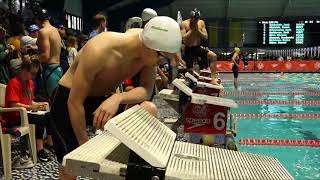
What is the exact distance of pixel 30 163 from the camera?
4.05 m

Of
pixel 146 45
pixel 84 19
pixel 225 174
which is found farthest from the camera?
pixel 84 19

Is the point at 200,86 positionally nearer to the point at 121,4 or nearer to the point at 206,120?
the point at 206,120

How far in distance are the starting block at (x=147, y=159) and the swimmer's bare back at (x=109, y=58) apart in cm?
31

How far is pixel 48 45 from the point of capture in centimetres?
482

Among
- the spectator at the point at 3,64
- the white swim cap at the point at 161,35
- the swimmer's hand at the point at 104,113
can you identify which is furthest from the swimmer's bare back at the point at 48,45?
the white swim cap at the point at 161,35

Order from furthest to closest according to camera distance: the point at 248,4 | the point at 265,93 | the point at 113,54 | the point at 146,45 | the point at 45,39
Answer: the point at 248,4 → the point at 265,93 → the point at 45,39 → the point at 113,54 → the point at 146,45

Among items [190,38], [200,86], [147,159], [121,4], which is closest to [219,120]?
[200,86]

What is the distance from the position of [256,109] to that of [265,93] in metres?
3.42

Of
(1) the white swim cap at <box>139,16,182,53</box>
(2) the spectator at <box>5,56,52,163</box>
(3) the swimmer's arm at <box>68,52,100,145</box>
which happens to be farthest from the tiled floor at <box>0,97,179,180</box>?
(1) the white swim cap at <box>139,16,182,53</box>

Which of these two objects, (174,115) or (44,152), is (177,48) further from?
(174,115)

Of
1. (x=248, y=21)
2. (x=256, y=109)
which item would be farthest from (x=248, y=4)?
(x=256, y=109)

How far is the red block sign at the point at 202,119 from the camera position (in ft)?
14.7

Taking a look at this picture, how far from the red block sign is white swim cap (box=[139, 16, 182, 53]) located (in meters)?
2.69

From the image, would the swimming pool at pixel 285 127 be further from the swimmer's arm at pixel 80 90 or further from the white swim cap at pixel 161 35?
the white swim cap at pixel 161 35
